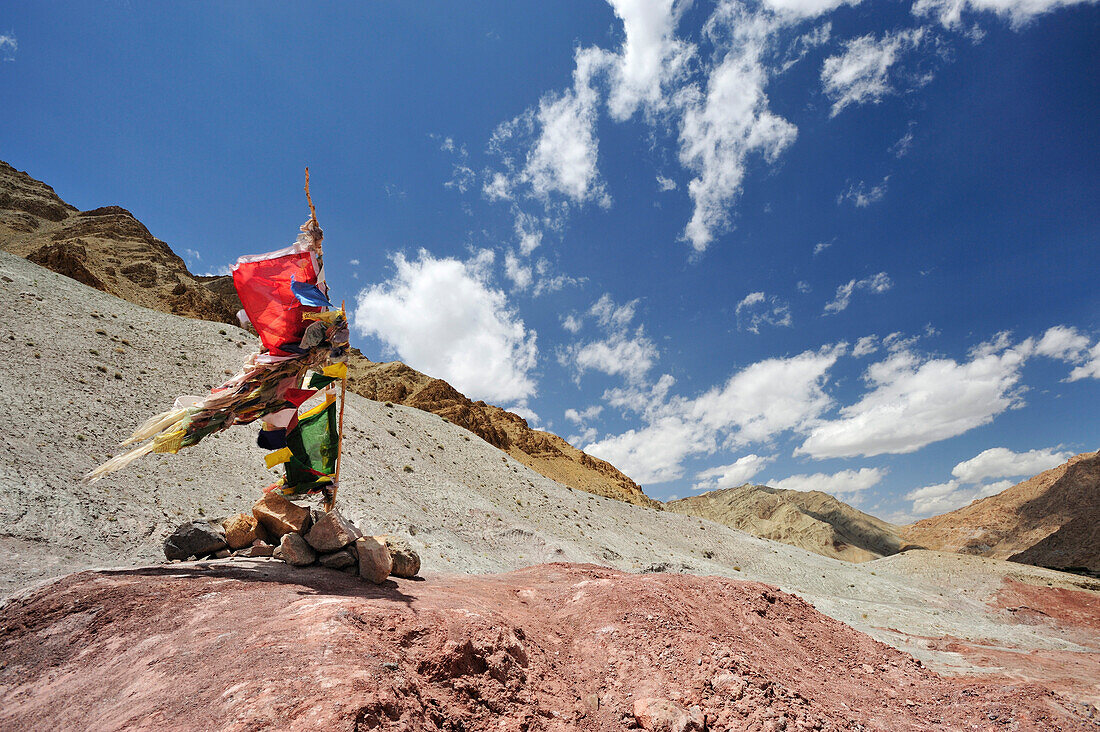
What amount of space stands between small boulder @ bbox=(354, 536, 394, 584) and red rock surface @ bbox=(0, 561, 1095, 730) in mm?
302

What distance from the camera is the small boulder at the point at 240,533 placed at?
32.1 ft

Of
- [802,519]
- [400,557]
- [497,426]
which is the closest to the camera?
[400,557]

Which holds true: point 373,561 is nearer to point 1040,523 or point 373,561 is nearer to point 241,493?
point 241,493

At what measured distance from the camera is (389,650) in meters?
5.00

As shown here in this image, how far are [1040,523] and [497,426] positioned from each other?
75736 millimetres

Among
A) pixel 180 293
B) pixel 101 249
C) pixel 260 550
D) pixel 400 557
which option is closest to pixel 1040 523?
pixel 400 557

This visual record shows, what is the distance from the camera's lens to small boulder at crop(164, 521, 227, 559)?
30.7 feet

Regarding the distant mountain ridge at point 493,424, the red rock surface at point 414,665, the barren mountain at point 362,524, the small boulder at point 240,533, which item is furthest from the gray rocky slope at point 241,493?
the distant mountain ridge at point 493,424

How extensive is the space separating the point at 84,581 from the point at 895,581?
47.5 meters

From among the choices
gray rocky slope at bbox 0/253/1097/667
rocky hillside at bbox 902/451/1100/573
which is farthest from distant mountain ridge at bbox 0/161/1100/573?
gray rocky slope at bbox 0/253/1097/667

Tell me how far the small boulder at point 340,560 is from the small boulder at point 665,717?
6.09 meters

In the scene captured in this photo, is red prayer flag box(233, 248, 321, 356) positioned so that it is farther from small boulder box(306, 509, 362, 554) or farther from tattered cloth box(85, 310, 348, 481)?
small boulder box(306, 509, 362, 554)

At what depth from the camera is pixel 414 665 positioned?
16.3 ft

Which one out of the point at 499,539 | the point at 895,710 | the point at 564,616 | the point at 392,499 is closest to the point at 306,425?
the point at 564,616
